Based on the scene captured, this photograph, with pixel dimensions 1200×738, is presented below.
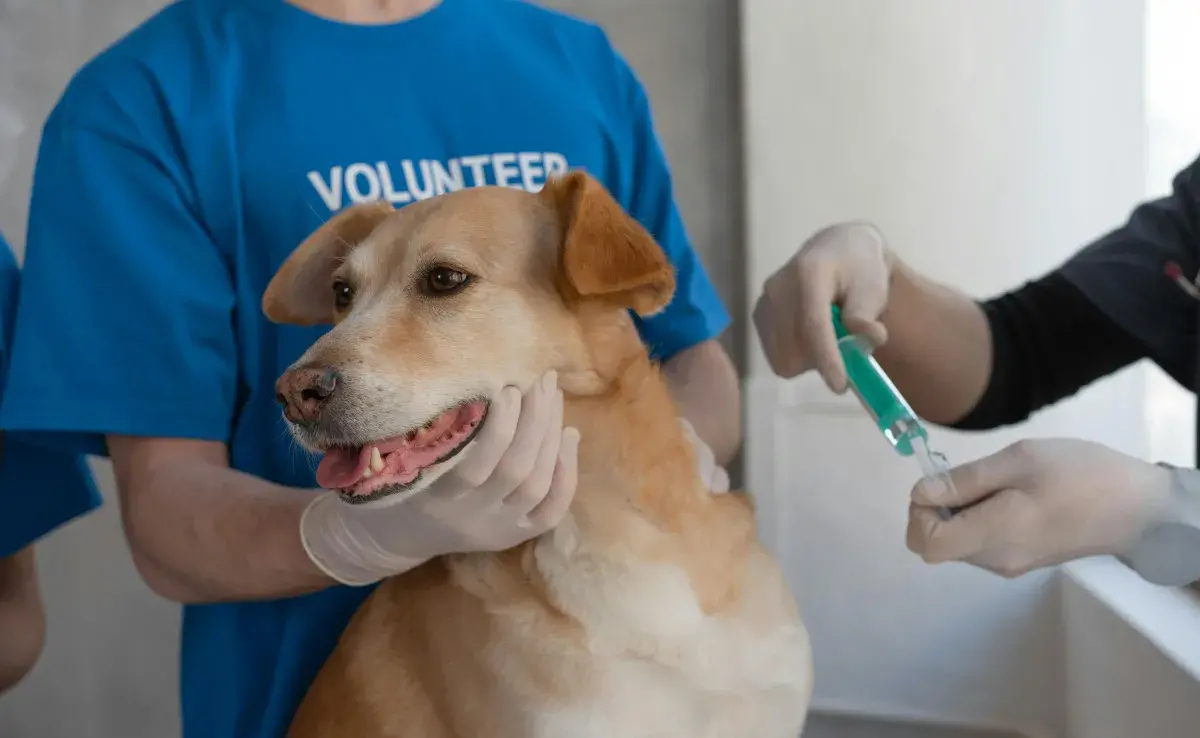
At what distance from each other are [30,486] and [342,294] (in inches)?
19.1

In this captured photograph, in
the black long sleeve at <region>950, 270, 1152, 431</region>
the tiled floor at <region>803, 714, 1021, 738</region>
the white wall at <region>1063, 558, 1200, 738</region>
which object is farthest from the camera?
the tiled floor at <region>803, 714, 1021, 738</region>

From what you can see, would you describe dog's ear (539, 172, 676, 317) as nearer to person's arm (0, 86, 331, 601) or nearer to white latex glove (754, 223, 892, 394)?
white latex glove (754, 223, 892, 394)

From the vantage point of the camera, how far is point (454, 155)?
914mm

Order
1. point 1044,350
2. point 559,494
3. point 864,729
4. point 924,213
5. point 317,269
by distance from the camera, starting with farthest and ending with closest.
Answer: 1. point 864,729
2. point 924,213
3. point 1044,350
4. point 317,269
5. point 559,494

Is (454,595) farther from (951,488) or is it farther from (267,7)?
Answer: (267,7)

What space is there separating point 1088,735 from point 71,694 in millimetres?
1884

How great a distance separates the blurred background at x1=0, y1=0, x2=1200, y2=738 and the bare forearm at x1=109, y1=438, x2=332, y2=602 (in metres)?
1.11

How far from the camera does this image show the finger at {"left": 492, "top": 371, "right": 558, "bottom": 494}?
2.23ft

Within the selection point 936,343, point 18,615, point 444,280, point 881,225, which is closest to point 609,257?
point 444,280

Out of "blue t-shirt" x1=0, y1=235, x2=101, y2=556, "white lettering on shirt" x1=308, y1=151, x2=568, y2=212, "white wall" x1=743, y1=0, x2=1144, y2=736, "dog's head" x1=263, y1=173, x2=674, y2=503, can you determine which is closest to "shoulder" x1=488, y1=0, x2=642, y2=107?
"white lettering on shirt" x1=308, y1=151, x2=568, y2=212

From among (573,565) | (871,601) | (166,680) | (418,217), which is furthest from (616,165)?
(166,680)

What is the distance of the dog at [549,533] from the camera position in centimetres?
70

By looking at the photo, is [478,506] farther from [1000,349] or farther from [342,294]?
[1000,349]

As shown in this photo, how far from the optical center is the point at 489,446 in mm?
668
